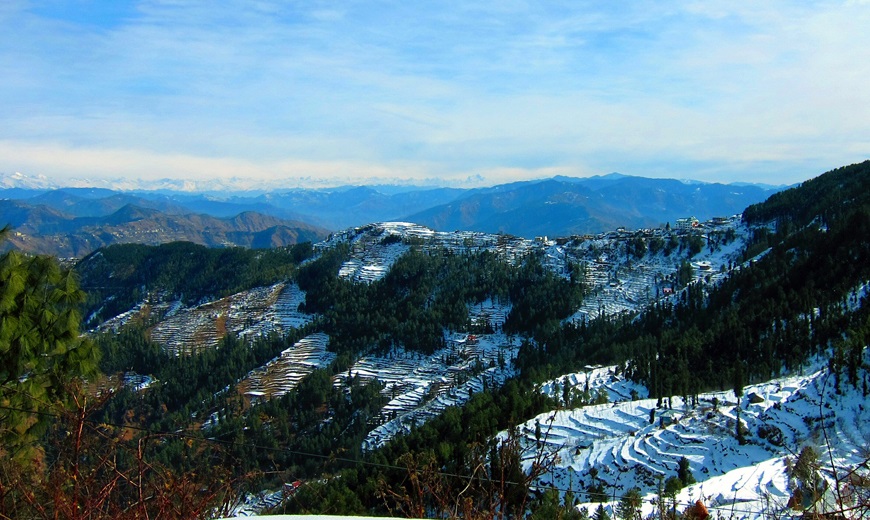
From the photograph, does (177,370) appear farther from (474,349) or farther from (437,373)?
(474,349)

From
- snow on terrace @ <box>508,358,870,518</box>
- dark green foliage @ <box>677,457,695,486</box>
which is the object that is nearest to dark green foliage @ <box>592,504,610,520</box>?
snow on terrace @ <box>508,358,870,518</box>

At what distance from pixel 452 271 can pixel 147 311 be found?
85084mm

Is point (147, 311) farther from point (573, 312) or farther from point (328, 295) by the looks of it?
point (573, 312)

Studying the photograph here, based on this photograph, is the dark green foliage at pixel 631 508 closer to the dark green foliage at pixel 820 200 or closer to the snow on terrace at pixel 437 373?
the snow on terrace at pixel 437 373

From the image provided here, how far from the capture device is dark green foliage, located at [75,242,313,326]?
487 ft

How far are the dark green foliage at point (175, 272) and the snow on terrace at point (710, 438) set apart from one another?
381 feet

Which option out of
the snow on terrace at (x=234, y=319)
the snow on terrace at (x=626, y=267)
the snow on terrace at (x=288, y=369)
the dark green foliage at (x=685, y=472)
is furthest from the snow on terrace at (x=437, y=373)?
the dark green foliage at (x=685, y=472)

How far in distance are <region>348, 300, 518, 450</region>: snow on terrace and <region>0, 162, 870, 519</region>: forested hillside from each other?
1.51 feet

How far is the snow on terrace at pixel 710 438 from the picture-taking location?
1099 inches

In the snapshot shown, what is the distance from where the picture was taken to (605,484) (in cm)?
2917

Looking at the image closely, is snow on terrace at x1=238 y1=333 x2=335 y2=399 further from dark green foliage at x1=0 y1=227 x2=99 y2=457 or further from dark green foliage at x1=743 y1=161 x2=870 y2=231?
dark green foliage at x1=743 y1=161 x2=870 y2=231

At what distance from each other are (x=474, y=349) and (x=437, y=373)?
393 inches

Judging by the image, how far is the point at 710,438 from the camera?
1257 inches

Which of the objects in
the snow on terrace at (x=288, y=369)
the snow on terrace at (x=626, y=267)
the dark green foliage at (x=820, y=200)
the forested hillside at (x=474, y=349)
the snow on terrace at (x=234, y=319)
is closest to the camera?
the forested hillside at (x=474, y=349)
